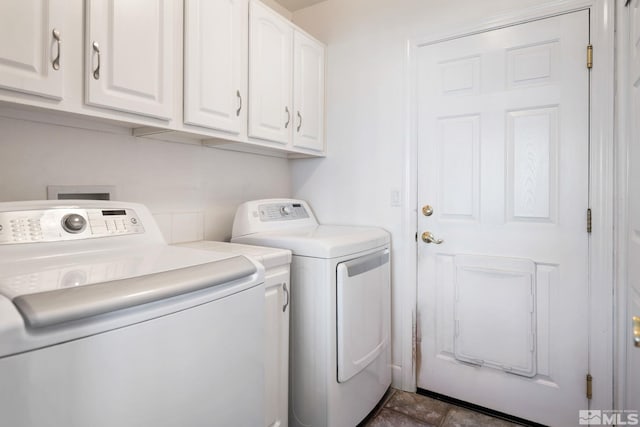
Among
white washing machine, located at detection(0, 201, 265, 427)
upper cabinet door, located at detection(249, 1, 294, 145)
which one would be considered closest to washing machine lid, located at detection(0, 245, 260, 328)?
white washing machine, located at detection(0, 201, 265, 427)

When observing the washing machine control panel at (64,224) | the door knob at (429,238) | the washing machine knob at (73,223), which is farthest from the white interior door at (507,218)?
the washing machine knob at (73,223)

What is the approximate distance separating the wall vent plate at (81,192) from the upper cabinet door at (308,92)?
102cm

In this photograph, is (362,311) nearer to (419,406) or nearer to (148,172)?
(419,406)

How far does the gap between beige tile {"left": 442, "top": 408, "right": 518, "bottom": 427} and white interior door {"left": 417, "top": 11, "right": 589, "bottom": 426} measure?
0.24 ft

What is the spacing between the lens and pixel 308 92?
2248 millimetres

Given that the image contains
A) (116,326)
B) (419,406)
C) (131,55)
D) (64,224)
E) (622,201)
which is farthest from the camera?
(419,406)

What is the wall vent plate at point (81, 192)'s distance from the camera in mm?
1374

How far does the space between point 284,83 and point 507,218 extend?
4.66 feet

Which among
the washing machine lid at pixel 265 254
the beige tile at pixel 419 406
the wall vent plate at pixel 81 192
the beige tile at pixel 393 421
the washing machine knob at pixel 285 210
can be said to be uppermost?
the wall vent plate at pixel 81 192

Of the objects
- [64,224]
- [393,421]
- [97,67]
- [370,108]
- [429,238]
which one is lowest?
[393,421]

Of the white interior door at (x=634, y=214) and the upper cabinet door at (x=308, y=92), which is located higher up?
the upper cabinet door at (x=308, y=92)

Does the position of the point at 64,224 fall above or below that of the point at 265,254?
above

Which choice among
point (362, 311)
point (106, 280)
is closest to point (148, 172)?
point (106, 280)

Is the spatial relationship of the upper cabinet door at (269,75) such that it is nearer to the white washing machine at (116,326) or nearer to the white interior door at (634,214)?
the white washing machine at (116,326)
